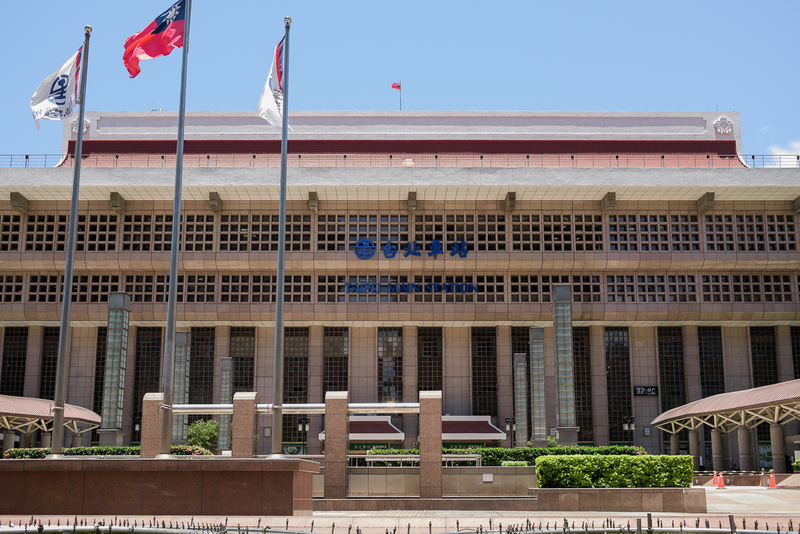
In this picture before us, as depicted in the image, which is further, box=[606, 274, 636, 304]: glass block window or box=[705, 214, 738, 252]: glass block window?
box=[705, 214, 738, 252]: glass block window

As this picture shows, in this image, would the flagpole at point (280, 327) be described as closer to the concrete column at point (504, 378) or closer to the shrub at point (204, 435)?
the shrub at point (204, 435)

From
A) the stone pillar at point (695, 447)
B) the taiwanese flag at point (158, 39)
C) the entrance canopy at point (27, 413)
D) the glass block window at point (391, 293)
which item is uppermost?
the taiwanese flag at point (158, 39)

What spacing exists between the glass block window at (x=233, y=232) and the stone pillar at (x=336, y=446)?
1006 inches

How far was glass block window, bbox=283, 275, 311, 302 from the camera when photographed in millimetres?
51906

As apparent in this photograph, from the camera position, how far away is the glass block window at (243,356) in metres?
53.7

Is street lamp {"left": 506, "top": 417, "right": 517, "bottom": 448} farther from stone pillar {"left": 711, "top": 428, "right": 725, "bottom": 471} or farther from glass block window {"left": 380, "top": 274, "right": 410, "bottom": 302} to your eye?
stone pillar {"left": 711, "top": 428, "right": 725, "bottom": 471}

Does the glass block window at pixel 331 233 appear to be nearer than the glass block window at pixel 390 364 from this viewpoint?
Yes

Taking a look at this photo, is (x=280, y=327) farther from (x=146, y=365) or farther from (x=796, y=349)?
(x=796, y=349)

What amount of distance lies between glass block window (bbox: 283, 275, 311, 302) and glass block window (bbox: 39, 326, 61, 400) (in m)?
16.0

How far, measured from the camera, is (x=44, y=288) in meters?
52.0

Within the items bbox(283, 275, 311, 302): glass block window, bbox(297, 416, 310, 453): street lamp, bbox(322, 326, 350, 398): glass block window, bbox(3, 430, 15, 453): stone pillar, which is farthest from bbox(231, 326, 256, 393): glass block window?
bbox(3, 430, 15, 453): stone pillar

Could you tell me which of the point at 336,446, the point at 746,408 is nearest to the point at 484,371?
the point at 746,408

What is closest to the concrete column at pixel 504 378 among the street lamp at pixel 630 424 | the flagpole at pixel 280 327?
the street lamp at pixel 630 424

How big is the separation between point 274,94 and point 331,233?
24613 mm
